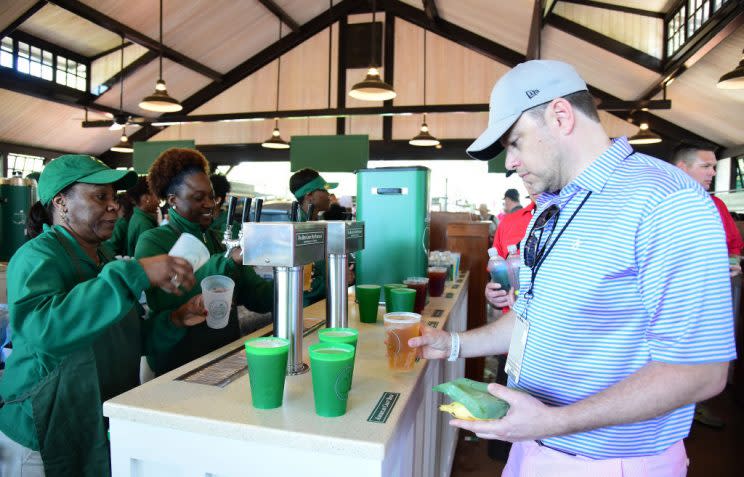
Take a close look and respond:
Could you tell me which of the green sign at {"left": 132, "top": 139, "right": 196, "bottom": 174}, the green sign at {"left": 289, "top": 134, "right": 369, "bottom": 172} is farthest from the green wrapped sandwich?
the green sign at {"left": 132, "top": 139, "right": 196, "bottom": 174}

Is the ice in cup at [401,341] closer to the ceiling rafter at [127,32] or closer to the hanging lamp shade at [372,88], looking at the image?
the hanging lamp shade at [372,88]

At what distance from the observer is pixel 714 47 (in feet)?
22.2

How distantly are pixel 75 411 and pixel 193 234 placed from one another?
32.2 inches

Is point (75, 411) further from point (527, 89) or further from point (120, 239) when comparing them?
point (120, 239)

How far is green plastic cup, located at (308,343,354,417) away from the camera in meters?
0.98

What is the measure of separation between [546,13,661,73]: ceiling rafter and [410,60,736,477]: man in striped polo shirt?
8.13m

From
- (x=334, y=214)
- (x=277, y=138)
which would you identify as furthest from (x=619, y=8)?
(x=334, y=214)

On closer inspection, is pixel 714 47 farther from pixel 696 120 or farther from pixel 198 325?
pixel 198 325

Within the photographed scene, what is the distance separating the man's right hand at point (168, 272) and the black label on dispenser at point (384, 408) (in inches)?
24.3

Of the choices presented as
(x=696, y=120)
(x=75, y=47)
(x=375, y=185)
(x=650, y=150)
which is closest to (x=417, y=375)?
(x=375, y=185)

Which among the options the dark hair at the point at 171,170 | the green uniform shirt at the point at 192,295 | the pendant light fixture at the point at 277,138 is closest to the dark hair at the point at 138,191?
the dark hair at the point at 171,170

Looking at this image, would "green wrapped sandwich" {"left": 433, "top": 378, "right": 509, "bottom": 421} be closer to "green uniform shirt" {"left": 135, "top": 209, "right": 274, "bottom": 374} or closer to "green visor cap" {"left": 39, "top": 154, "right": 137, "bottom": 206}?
"green uniform shirt" {"left": 135, "top": 209, "right": 274, "bottom": 374}

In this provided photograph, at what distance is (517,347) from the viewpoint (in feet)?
3.91

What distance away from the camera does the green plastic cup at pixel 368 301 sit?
68.6 inches
